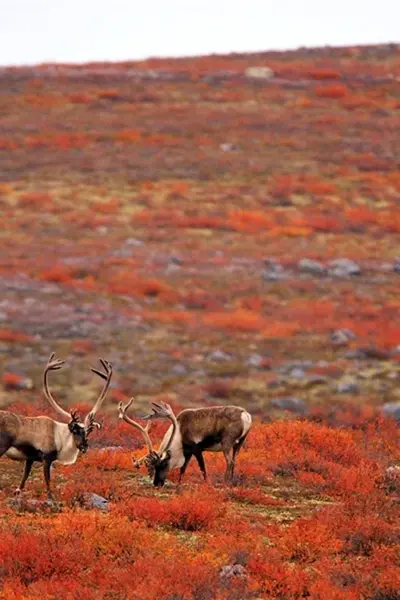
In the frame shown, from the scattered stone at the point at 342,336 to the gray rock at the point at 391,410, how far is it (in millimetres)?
5360

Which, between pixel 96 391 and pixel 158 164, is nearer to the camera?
pixel 96 391

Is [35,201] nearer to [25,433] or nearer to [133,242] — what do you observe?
[133,242]

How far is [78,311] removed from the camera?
32.2 meters

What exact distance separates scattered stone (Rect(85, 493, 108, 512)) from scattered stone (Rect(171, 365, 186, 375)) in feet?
49.4

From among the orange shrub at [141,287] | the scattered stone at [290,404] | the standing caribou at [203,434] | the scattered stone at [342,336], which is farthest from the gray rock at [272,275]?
the standing caribou at [203,434]

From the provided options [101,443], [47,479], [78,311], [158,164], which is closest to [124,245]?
[78,311]

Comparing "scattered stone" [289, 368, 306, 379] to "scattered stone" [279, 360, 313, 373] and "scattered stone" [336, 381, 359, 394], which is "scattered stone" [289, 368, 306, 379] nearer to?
"scattered stone" [279, 360, 313, 373]

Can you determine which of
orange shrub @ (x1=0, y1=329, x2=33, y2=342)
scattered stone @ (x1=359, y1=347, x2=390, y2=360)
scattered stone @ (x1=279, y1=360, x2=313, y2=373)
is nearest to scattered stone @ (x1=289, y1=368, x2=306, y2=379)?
scattered stone @ (x1=279, y1=360, x2=313, y2=373)

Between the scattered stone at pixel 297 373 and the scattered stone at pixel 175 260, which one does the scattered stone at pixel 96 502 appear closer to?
the scattered stone at pixel 297 373

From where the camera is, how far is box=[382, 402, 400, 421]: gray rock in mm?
24486

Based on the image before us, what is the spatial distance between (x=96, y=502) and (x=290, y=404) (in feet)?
42.9

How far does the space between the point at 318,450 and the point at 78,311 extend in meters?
16.2

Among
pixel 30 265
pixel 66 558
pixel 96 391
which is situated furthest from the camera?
pixel 30 265

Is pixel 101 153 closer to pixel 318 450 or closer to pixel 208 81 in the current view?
pixel 208 81
